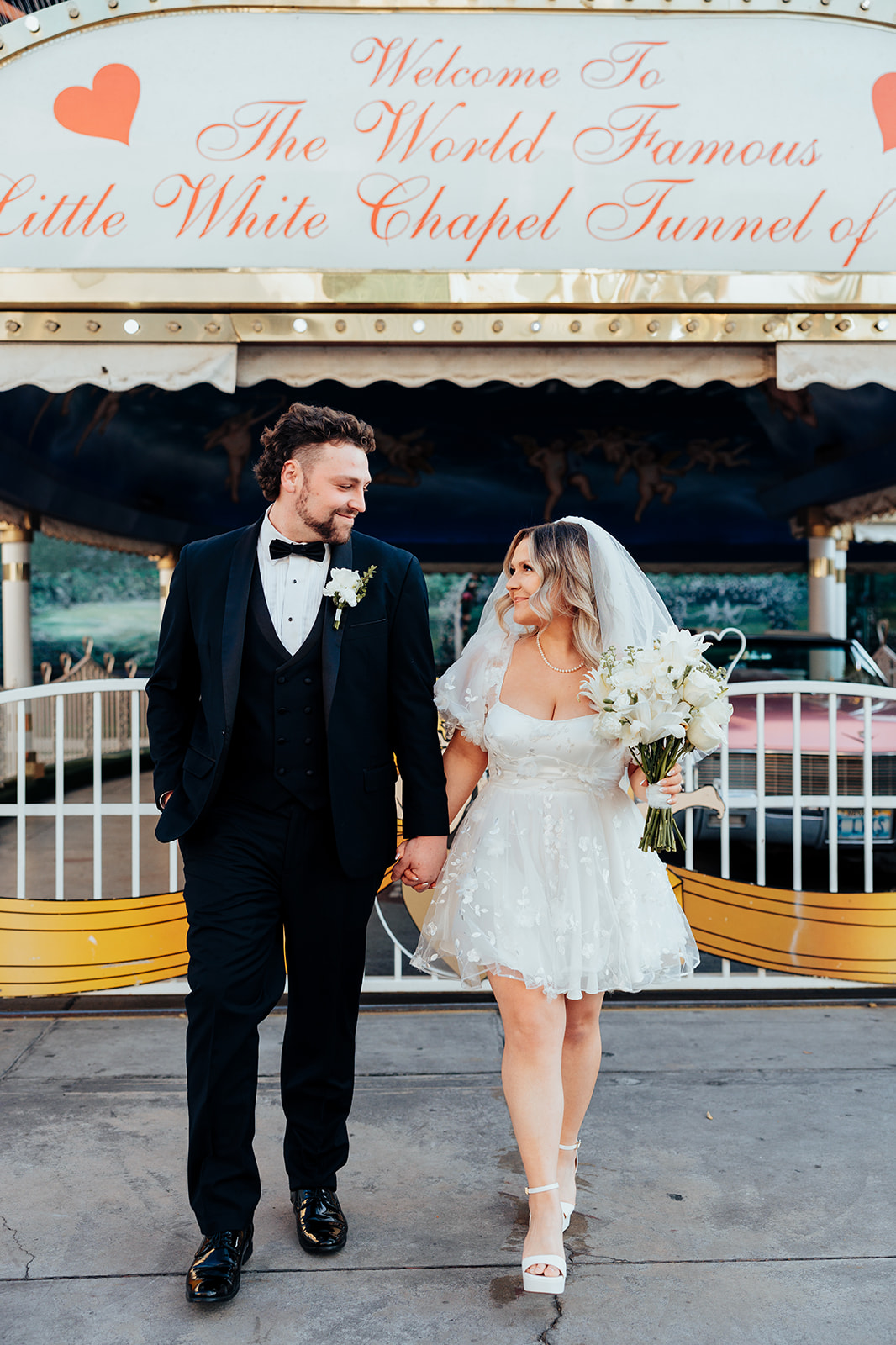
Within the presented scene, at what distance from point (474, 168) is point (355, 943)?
13.1ft

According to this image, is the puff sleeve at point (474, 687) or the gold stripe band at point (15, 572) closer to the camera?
the puff sleeve at point (474, 687)

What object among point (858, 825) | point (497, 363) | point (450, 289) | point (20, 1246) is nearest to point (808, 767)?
point (858, 825)

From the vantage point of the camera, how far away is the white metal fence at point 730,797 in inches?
162

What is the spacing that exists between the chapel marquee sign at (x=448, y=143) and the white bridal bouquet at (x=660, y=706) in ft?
10.7

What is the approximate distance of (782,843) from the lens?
21.8 ft

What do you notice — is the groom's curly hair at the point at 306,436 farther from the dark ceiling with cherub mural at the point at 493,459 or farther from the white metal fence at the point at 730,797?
the dark ceiling with cherub mural at the point at 493,459

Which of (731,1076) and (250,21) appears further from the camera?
(250,21)

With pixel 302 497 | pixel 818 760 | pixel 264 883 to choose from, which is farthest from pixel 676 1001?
pixel 302 497

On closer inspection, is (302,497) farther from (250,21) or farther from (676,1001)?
(250,21)

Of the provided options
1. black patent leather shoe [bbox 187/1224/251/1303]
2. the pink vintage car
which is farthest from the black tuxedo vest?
the pink vintage car

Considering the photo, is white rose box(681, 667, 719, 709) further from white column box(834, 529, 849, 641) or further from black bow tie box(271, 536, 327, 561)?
white column box(834, 529, 849, 641)

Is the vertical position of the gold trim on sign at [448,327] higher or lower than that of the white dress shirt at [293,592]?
higher

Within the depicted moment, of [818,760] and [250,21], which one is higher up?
[250,21]

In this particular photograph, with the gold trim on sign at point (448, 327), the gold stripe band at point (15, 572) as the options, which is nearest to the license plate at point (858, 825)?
the gold trim on sign at point (448, 327)
